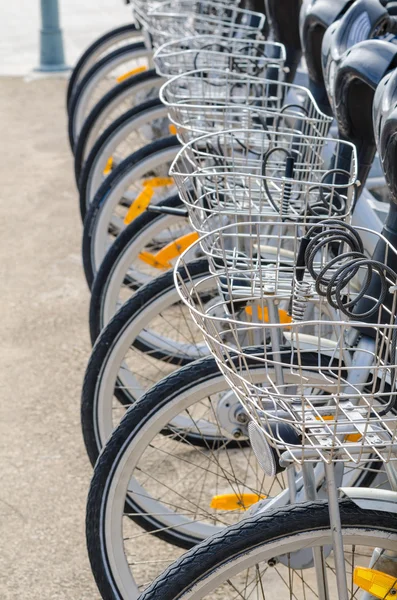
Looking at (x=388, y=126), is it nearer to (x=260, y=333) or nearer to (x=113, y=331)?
(x=260, y=333)

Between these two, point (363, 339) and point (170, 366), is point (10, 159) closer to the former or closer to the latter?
point (170, 366)

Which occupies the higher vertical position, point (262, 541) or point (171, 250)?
point (262, 541)

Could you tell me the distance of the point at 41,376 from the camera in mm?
3951

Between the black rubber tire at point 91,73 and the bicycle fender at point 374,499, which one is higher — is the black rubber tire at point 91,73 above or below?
below

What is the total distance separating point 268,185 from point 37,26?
8.93 m

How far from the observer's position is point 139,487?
8.86 ft

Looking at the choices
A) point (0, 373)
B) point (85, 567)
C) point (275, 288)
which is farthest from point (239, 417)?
point (0, 373)

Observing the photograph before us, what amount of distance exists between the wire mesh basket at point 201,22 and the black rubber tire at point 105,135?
0.28 m

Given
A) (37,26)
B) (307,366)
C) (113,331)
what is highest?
(307,366)

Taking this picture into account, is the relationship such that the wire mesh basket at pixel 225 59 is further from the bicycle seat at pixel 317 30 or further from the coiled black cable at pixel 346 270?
the coiled black cable at pixel 346 270

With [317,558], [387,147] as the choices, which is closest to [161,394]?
[317,558]

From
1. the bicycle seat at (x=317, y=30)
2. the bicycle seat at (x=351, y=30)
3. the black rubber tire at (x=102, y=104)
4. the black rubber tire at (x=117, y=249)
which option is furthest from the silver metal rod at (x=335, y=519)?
the black rubber tire at (x=102, y=104)

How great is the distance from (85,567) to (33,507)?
34 centimetres

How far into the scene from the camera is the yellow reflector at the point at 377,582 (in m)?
1.81
